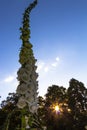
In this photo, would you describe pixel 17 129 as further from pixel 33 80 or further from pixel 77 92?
pixel 77 92

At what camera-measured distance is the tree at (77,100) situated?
245 ft

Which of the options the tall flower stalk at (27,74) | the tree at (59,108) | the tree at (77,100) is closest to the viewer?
the tall flower stalk at (27,74)

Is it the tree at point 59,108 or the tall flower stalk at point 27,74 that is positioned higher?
the tree at point 59,108

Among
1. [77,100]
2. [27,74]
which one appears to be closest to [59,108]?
[77,100]

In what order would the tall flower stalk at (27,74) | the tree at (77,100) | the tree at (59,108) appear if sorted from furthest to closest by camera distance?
the tree at (77,100), the tree at (59,108), the tall flower stalk at (27,74)

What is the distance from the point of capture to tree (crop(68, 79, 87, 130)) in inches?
2936

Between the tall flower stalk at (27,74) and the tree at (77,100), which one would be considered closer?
the tall flower stalk at (27,74)

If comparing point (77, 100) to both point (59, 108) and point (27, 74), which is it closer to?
point (59, 108)

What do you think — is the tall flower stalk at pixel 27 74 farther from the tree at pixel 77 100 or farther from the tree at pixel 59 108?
the tree at pixel 77 100

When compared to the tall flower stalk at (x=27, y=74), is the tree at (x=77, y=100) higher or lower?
higher

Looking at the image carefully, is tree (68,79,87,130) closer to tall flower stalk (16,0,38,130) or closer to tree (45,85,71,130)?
tree (45,85,71,130)

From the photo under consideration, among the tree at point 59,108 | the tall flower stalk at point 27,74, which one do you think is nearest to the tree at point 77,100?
the tree at point 59,108

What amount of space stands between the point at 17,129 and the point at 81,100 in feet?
253

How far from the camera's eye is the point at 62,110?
79.1 meters
